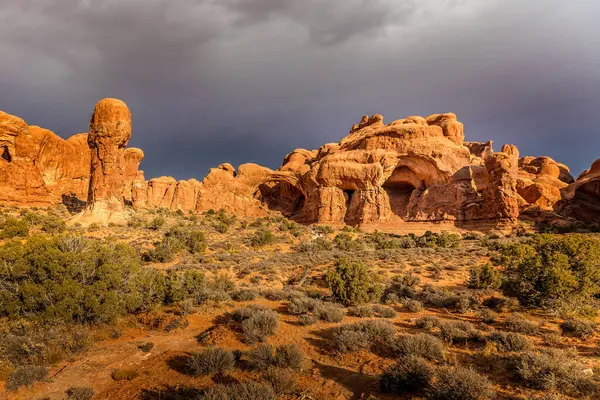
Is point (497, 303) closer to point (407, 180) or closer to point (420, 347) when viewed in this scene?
point (420, 347)

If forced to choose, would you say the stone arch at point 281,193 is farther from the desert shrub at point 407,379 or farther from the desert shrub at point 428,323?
the desert shrub at point 407,379

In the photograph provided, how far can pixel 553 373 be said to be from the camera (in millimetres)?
4727

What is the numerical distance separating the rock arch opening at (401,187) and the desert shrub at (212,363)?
131 ft

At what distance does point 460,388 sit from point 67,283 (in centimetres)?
995

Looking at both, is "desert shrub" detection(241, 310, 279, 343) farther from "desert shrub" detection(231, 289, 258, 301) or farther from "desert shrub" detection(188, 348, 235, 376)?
"desert shrub" detection(231, 289, 258, 301)

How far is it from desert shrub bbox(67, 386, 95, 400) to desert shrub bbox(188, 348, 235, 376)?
1678mm

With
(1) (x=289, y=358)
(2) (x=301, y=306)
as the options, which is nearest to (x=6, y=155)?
(2) (x=301, y=306)

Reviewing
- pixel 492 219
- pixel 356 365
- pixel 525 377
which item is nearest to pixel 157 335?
pixel 356 365

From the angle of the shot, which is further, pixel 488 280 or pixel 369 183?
pixel 369 183

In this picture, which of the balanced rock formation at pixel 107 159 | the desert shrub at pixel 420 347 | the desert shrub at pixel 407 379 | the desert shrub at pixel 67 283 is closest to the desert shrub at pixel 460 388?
the desert shrub at pixel 407 379

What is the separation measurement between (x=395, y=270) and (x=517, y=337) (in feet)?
35.0

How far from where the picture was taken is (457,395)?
166 inches

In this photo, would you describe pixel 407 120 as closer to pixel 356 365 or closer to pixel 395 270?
pixel 395 270

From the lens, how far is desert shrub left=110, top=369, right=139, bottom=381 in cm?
610
